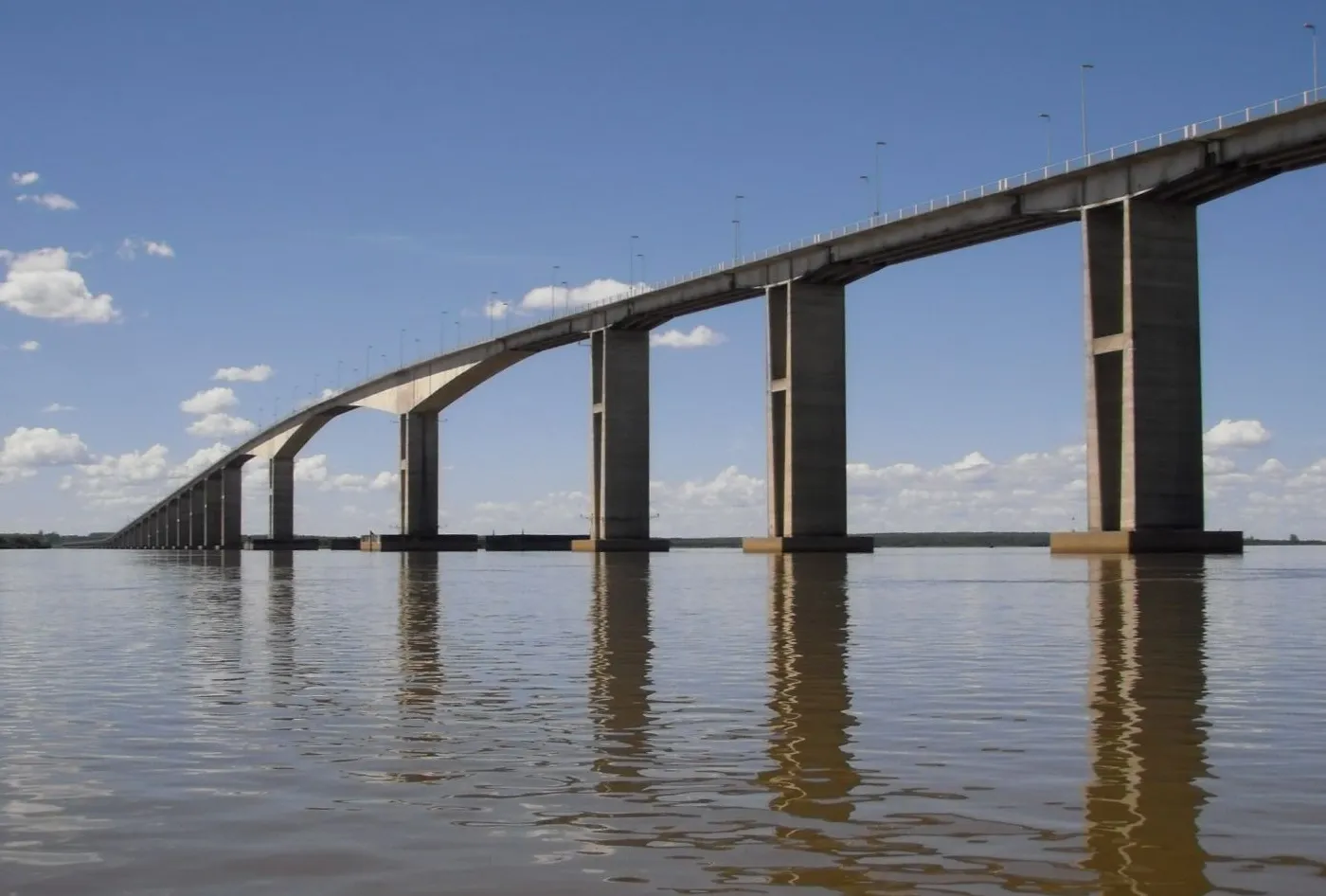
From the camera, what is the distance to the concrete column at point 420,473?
146 m

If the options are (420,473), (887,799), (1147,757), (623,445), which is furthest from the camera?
(420,473)

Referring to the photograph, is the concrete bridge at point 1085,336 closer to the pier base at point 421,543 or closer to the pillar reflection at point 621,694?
the pier base at point 421,543

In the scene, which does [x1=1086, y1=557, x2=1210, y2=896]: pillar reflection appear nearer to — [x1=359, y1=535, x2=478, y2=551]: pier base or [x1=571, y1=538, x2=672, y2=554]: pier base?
[x1=571, y1=538, x2=672, y2=554]: pier base

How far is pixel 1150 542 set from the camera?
64188mm

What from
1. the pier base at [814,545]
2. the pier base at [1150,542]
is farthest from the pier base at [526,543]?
the pier base at [1150,542]

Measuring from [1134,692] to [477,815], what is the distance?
7519 mm

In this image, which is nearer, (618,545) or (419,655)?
(419,655)

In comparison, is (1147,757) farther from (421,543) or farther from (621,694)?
(421,543)

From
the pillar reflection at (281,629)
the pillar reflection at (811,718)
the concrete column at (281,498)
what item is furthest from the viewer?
the concrete column at (281,498)

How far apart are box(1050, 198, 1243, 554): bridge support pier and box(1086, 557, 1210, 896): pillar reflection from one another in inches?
1720

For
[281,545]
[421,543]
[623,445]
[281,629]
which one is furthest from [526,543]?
[281,629]

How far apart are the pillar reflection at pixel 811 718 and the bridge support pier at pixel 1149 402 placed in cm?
4191

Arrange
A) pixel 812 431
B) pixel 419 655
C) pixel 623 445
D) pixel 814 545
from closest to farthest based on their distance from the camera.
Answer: pixel 419 655 → pixel 814 545 → pixel 812 431 → pixel 623 445

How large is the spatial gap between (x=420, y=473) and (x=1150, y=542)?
9372 cm
